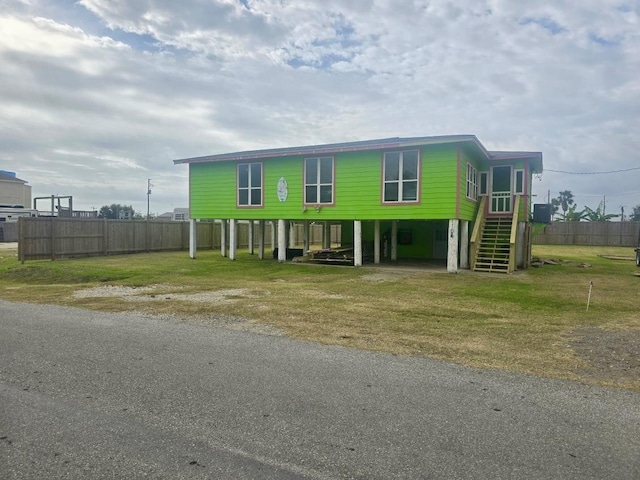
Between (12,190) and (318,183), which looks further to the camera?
(12,190)

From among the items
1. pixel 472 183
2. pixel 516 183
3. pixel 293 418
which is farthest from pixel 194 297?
pixel 516 183

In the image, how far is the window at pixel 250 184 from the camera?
63.1 ft

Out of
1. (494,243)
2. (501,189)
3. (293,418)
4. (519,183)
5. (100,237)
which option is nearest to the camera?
(293,418)

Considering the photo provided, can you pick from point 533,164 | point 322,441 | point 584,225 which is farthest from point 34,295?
point 584,225

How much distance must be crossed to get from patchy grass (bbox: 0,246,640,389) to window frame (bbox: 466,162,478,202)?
3.56 meters

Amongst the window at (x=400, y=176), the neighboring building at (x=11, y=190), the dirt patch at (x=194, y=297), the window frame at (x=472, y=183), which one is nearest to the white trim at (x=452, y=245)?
the window at (x=400, y=176)

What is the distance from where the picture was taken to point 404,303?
30.9 ft

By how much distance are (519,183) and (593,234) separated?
74.1ft

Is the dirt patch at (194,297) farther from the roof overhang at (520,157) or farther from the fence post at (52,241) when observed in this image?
the roof overhang at (520,157)

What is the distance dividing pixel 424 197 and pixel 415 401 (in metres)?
12.5

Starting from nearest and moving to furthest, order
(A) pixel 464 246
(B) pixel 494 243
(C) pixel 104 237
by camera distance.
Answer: (B) pixel 494 243 < (A) pixel 464 246 < (C) pixel 104 237

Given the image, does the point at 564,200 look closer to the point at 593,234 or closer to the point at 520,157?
the point at 593,234

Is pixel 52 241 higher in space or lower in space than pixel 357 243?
lower

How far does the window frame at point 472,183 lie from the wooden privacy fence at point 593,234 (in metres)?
20.3
